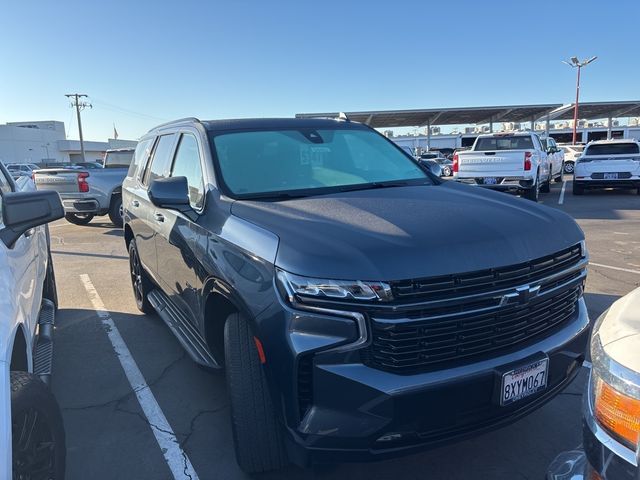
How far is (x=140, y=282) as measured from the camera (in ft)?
17.3

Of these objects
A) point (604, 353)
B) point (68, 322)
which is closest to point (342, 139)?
point (604, 353)

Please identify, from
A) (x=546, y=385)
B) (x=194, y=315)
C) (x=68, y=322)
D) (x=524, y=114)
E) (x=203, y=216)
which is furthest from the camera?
(x=524, y=114)

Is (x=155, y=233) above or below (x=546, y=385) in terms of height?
above

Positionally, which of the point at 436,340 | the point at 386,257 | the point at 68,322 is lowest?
the point at 68,322

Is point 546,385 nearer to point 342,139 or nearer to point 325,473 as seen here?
point 325,473

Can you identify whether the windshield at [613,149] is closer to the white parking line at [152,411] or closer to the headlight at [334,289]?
the white parking line at [152,411]

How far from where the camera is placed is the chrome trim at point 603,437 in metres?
1.35

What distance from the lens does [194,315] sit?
10.9 ft

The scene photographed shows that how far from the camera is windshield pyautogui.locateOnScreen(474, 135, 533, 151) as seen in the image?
1468 centimetres

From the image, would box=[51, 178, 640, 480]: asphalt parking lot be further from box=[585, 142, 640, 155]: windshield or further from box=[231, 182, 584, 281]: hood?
box=[585, 142, 640, 155]: windshield

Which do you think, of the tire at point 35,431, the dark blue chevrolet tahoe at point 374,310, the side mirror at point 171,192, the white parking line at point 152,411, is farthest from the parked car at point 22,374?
the dark blue chevrolet tahoe at point 374,310

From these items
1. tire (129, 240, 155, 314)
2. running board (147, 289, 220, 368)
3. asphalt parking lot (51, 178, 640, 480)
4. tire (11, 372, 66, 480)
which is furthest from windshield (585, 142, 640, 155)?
tire (11, 372, 66, 480)

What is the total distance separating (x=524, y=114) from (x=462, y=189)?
167ft

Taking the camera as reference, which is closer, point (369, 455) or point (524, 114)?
point (369, 455)
